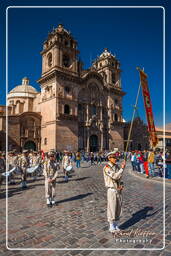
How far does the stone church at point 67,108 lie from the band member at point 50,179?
921 inches

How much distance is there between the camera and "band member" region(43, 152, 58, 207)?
6.66m

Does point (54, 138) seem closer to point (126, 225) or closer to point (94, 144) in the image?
point (94, 144)

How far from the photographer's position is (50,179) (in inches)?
265

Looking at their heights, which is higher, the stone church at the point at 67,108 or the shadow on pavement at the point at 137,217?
the stone church at the point at 67,108

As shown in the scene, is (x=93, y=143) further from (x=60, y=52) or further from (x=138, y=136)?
(x=60, y=52)

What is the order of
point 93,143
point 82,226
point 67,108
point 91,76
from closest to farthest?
1. point 82,226
2. point 67,108
3. point 93,143
4. point 91,76

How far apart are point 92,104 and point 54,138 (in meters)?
11.8

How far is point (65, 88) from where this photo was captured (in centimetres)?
3394

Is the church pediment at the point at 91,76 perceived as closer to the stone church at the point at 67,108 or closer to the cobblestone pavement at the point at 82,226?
the stone church at the point at 67,108

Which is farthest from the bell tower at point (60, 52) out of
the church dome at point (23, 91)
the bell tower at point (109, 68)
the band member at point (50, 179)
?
the band member at point (50, 179)

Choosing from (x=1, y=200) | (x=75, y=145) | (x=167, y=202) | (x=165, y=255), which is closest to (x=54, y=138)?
(x=75, y=145)

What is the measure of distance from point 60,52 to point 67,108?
1009 centimetres

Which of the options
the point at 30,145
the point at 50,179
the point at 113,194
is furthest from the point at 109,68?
the point at 113,194

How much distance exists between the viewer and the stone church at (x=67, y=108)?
31.7 metres
